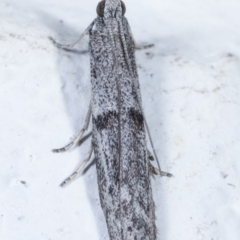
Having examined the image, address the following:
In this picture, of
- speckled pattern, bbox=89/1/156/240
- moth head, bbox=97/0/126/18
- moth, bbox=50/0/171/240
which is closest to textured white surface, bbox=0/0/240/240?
moth, bbox=50/0/171/240

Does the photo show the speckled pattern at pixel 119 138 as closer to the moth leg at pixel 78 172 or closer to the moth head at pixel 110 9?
the moth head at pixel 110 9

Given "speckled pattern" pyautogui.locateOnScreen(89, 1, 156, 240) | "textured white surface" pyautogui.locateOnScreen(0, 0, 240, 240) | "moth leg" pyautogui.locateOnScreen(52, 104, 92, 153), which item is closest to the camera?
"speckled pattern" pyautogui.locateOnScreen(89, 1, 156, 240)

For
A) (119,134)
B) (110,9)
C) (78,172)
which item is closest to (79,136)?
(78,172)

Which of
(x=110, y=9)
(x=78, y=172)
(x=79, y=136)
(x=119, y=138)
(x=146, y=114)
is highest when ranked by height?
(x=110, y=9)

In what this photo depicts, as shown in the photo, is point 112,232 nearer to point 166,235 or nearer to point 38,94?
point 166,235

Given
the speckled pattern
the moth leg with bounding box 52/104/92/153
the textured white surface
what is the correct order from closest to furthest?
the speckled pattern, the textured white surface, the moth leg with bounding box 52/104/92/153

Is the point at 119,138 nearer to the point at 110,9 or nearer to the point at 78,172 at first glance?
the point at 78,172

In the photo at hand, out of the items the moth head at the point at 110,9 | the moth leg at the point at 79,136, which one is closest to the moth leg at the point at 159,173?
the moth leg at the point at 79,136

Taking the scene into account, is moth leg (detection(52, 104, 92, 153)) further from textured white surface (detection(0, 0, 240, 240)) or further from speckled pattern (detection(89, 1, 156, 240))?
speckled pattern (detection(89, 1, 156, 240))
